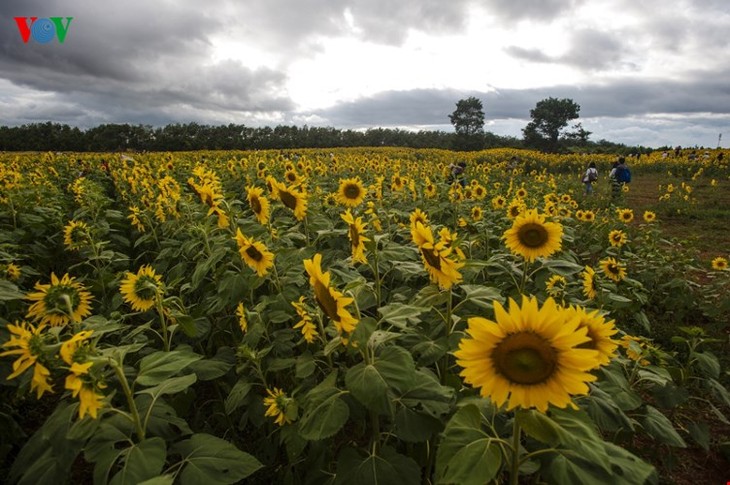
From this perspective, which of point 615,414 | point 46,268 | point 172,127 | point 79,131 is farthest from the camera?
point 79,131

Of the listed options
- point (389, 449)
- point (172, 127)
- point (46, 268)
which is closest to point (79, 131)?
point (172, 127)

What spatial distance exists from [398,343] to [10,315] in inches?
Result: 128

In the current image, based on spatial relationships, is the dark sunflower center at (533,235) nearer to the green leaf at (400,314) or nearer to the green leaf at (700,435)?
the green leaf at (700,435)

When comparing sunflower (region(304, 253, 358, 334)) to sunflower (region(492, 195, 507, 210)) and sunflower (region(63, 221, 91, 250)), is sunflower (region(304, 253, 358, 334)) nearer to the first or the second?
sunflower (region(63, 221, 91, 250))

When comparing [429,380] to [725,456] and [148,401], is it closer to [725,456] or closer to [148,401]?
[148,401]

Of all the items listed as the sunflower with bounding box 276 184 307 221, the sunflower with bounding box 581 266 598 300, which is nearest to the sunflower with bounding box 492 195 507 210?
the sunflower with bounding box 581 266 598 300

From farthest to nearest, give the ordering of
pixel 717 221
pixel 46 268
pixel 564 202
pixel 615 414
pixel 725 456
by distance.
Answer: pixel 717 221 → pixel 564 202 → pixel 46 268 → pixel 725 456 → pixel 615 414

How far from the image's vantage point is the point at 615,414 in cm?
175

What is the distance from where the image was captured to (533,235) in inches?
122

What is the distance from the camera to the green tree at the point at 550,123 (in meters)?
68.5

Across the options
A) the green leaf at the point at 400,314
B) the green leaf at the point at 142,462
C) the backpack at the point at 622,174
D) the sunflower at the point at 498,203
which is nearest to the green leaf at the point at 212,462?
the green leaf at the point at 142,462

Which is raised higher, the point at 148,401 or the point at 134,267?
the point at 148,401

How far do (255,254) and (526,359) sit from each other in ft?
6.48

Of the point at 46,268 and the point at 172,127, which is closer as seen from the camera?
the point at 46,268
